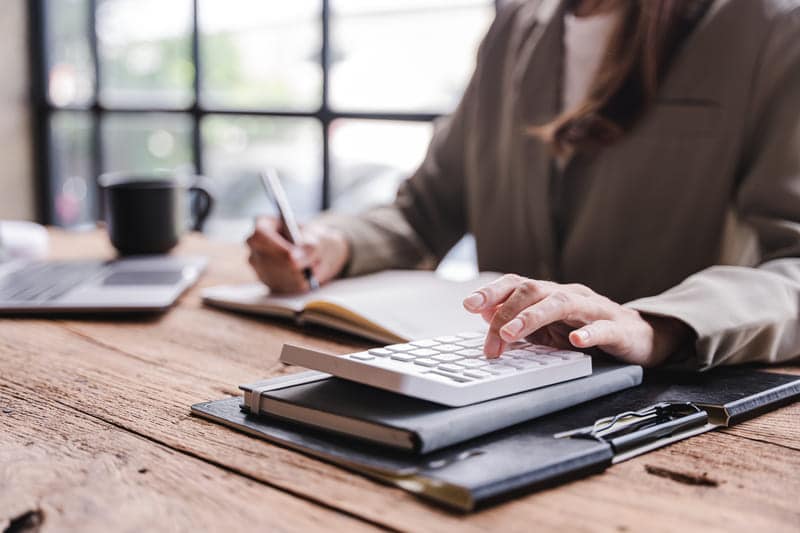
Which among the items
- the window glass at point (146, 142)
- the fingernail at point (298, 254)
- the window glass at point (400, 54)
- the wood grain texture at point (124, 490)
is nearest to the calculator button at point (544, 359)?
the wood grain texture at point (124, 490)

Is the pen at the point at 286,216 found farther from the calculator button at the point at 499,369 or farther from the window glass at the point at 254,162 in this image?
the window glass at the point at 254,162

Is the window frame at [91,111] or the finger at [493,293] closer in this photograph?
the finger at [493,293]

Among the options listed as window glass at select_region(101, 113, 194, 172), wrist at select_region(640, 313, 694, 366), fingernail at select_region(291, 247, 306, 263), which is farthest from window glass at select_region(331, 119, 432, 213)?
wrist at select_region(640, 313, 694, 366)

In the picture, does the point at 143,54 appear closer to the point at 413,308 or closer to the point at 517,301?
the point at 413,308

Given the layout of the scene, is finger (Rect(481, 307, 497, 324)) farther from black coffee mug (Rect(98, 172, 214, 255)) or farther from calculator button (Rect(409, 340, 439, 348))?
black coffee mug (Rect(98, 172, 214, 255))

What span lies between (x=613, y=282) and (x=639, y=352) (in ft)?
1.63

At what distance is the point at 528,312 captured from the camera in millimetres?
645

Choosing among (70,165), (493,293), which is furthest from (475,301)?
(70,165)

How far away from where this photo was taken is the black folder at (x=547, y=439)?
477mm

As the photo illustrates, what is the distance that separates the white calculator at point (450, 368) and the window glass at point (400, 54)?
4.74 feet

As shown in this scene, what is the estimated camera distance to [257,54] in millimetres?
2502

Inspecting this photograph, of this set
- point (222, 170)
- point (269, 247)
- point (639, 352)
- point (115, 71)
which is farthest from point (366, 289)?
point (115, 71)

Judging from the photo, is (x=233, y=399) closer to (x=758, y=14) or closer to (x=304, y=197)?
(x=758, y=14)

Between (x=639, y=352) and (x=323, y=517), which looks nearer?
(x=323, y=517)
